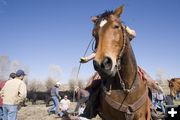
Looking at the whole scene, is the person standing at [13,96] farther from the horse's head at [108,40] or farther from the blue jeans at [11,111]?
the horse's head at [108,40]

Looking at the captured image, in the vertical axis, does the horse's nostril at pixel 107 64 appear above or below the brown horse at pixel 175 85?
above

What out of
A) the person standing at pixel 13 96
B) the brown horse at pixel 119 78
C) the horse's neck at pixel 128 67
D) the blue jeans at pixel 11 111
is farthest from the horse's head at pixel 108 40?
the blue jeans at pixel 11 111

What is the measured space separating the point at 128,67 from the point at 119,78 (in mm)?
243

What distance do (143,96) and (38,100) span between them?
49978mm

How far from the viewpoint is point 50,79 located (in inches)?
4313

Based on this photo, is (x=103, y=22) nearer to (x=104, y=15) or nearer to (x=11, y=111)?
(x=104, y=15)

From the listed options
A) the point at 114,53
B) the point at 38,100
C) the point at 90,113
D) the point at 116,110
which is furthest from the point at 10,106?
the point at 38,100

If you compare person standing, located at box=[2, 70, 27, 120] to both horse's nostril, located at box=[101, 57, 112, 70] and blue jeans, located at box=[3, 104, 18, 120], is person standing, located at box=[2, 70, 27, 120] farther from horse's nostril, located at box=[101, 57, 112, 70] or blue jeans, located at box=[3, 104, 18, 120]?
horse's nostril, located at box=[101, 57, 112, 70]

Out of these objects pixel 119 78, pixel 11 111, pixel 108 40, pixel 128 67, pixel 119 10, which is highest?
pixel 119 10

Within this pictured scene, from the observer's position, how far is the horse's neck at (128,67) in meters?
5.58

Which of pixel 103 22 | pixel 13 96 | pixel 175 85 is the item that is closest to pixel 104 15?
pixel 103 22

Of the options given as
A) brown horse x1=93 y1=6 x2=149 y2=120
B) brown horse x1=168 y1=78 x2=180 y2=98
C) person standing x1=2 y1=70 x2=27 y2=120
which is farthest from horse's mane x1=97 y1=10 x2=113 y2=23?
brown horse x1=168 y1=78 x2=180 y2=98

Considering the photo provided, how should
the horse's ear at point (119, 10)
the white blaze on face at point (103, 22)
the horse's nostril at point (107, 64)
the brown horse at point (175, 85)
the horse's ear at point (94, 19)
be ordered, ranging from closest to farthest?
the horse's nostril at point (107, 64)
the white blaze on face at point (103, 22)
the horse's ear at point (119, 10)
the horse's ear at point (94, 19)
the brown horse at point (175, 85)

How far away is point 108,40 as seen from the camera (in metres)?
5.04
